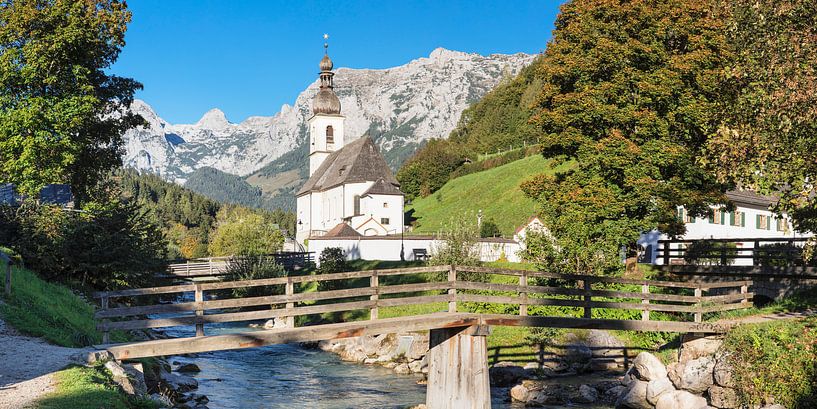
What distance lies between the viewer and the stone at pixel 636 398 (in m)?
19.9

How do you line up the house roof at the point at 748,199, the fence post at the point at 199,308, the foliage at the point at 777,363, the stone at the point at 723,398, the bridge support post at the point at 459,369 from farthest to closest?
the house roof at the point at 748,199 < the bridge support post at the point at 459,369 < the stone at the point at 723,398 < the foliage at the point at 777,363 < the fence post at the point at 199,308

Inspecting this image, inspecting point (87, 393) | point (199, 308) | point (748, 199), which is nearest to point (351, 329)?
point (199, 308)

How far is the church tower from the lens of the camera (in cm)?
10562

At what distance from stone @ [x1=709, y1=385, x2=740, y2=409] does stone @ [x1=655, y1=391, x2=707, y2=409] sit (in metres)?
0.29

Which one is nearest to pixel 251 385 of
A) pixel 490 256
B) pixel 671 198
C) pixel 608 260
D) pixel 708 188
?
pixel 608 260

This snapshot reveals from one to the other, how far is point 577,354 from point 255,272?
29.5 m

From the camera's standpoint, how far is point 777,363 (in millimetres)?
16812

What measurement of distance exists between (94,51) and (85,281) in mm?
13442

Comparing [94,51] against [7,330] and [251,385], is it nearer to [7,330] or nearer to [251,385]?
[251,385]

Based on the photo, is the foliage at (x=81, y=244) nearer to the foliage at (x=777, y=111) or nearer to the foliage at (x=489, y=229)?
the foliage at (x=777, y=111)

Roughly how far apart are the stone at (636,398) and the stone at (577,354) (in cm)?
609

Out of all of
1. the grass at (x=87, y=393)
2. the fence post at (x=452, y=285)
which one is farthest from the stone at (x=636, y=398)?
the grass at (x=87, y=393)

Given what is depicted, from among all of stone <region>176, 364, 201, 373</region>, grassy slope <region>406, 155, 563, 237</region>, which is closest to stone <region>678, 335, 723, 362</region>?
stone <region>176, 364, 201, 373</region>

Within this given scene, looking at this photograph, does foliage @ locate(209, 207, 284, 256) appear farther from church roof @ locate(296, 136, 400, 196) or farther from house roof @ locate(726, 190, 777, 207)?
house roof @ locate(726, 190, 777, 207)
